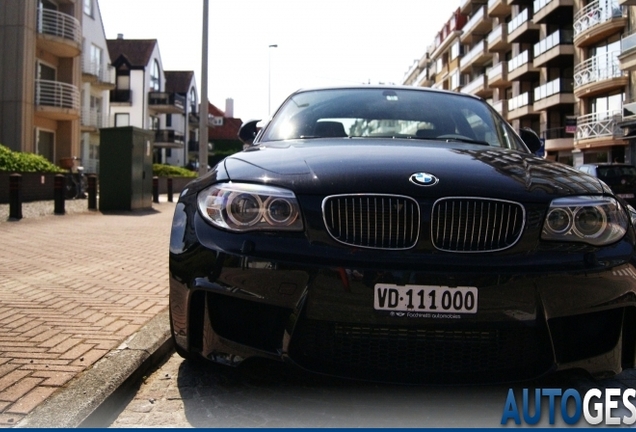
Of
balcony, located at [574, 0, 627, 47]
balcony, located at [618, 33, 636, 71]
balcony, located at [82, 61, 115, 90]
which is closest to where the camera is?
balcony, located at [618, 33, 636, 71]

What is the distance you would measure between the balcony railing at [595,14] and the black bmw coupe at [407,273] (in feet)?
122

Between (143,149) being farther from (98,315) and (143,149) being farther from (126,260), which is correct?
(98,315)

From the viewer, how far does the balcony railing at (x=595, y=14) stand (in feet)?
118

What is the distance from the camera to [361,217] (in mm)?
2760

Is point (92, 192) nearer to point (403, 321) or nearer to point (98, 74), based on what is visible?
point (403, 321)

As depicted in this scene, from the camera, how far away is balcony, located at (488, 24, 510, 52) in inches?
2092

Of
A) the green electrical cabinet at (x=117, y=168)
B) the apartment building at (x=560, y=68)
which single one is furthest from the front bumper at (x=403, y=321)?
the apartment building at (x=560, y=68)

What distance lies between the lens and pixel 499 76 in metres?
54.2

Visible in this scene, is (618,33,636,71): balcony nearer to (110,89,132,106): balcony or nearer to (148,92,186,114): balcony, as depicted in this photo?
(148,92,186,114): balcony

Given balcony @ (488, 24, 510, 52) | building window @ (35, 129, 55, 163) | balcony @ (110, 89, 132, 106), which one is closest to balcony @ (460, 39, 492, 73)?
balcony @ (488, 24, 510, 52)

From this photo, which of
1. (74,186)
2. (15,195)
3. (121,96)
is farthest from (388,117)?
(121,96)

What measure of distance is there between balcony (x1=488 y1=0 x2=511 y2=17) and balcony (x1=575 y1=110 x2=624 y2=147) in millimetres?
16853

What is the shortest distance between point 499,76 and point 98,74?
30.7 metres

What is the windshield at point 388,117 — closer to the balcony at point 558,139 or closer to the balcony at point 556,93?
the balcony at point 558,139
